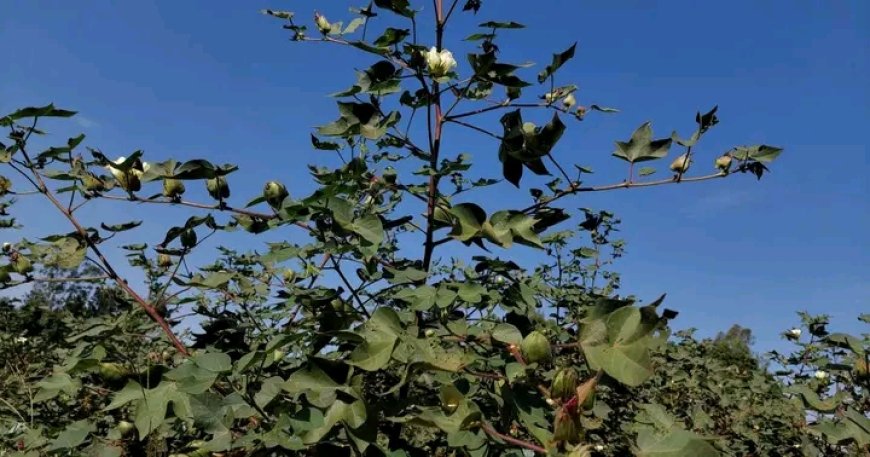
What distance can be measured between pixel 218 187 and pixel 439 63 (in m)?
0.59

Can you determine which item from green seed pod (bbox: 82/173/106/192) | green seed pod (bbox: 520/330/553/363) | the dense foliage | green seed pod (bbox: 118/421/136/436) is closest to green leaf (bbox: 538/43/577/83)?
the dense foliage

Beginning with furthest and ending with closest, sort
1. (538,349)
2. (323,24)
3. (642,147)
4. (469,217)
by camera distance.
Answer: (323,24)
(642,147)
(469,217)
(538,349)

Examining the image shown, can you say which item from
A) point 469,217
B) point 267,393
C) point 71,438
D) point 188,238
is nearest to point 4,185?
point 188,238

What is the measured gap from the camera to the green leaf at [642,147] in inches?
59.1

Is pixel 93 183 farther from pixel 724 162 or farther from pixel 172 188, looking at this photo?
pixel 724 162

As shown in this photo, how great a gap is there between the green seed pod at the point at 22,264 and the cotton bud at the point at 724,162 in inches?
70.5

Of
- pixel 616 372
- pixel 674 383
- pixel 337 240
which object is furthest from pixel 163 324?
pixel 674 383

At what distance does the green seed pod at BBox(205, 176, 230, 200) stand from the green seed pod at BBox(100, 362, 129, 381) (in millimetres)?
435

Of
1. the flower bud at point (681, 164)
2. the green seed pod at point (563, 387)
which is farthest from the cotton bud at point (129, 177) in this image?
the flower bud at point (681, 164)

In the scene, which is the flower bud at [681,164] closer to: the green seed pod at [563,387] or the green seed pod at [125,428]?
the green seed pod at [563,387]

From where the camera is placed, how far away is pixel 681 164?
60.1 inches

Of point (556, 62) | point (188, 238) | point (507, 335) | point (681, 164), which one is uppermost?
point (556, 62)

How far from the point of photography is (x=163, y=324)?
141 centimetres

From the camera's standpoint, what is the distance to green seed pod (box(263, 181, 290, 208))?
1.42 m
